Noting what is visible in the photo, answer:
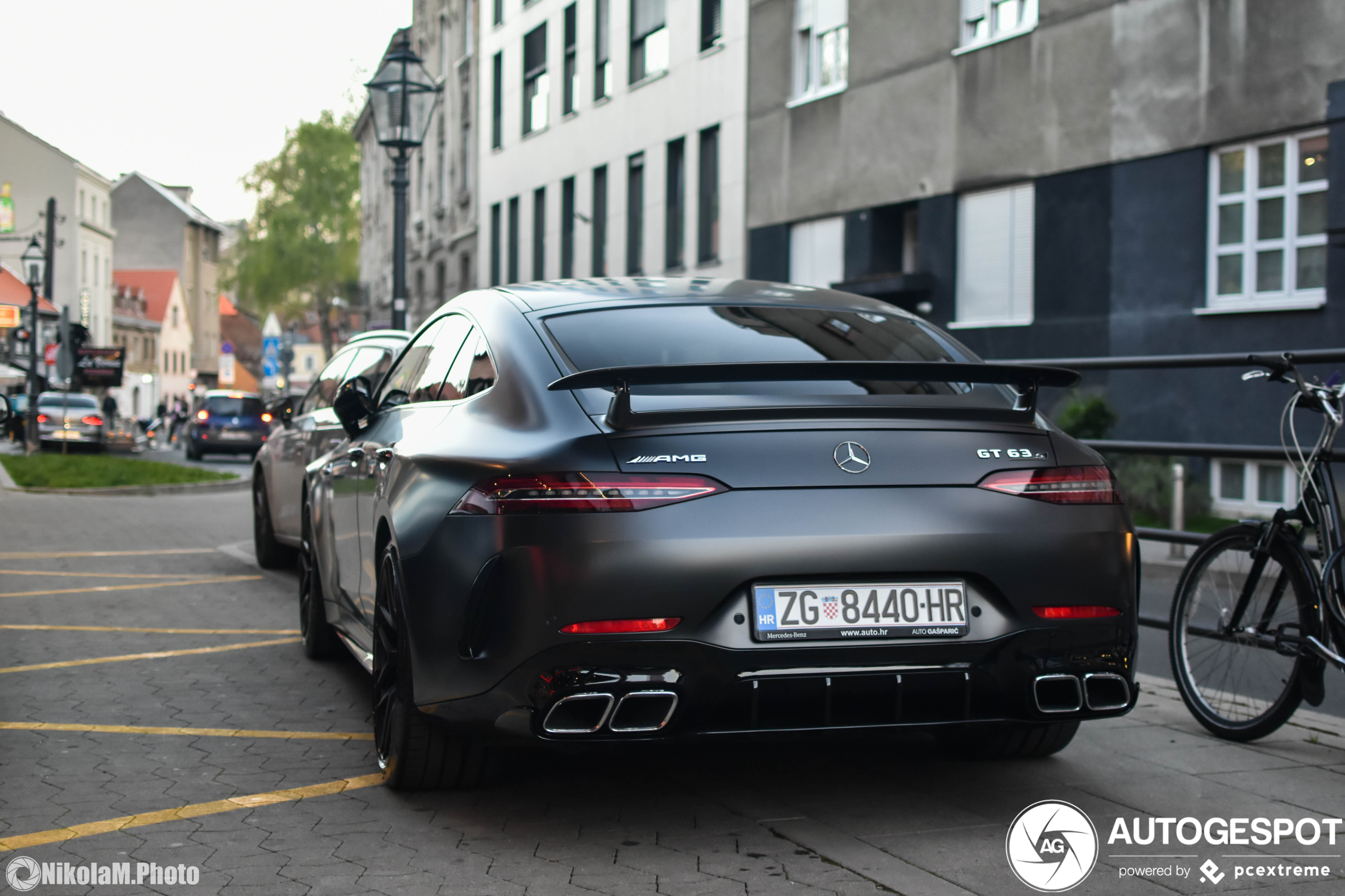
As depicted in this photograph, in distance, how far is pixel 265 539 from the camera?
35.9ft

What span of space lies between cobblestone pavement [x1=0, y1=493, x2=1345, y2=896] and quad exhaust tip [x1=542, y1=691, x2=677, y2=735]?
355 millimetres

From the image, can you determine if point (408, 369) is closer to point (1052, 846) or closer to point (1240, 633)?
point (1052, 846)

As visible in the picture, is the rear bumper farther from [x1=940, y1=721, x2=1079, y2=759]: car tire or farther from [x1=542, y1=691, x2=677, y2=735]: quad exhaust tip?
[x1=940, y1=721, x2=1079, y2=759]: car tire

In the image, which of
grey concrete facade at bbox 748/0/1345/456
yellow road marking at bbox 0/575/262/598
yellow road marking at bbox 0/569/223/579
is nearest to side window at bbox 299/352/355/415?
yellow road marking at bbox 0/575/262/598

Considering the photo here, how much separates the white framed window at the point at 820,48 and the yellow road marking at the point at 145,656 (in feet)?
53.9

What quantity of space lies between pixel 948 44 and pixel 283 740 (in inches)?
658

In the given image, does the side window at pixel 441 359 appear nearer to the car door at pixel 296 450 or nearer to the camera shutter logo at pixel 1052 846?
A: the camera shutter logo at pixel 1052 846

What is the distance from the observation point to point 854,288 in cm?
2217

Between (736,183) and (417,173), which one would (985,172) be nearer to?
(736,183)

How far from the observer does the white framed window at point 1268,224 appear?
605 inches

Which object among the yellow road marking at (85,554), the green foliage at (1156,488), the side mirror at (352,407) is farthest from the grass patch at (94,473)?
the green foliage at (1156,488)

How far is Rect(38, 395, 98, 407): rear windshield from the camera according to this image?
40094 millimetres

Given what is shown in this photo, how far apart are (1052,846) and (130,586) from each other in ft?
24.7

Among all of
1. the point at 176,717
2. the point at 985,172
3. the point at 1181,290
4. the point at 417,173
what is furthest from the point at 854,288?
the point at 417,173
